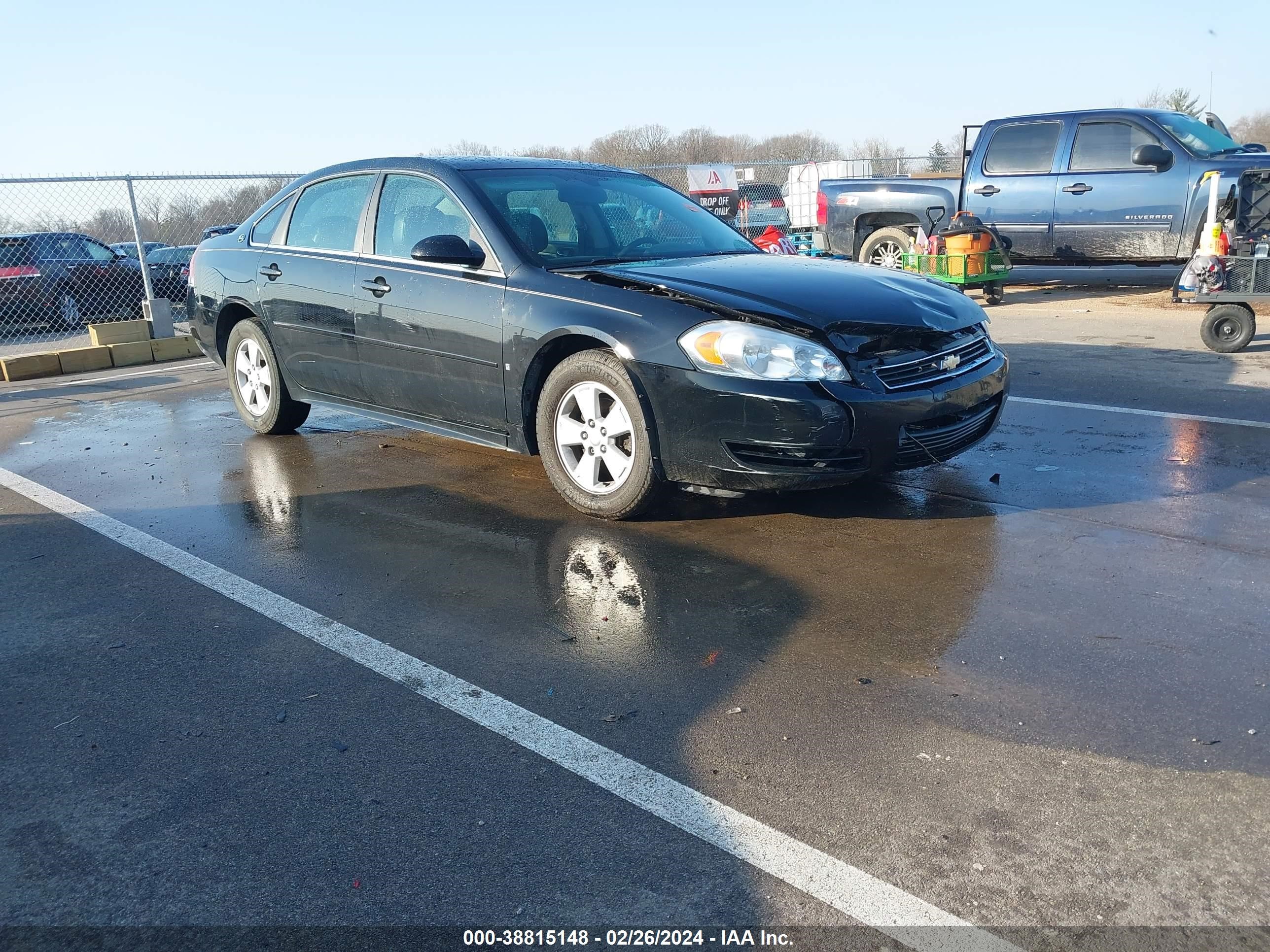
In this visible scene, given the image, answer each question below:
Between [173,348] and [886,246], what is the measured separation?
28.2 ft

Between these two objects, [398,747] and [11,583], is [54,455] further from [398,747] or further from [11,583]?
[398,747]

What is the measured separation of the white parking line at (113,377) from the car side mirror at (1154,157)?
9.63 meters

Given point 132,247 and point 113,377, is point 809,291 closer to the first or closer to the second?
point 113,377

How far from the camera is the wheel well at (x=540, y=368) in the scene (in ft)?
16.4

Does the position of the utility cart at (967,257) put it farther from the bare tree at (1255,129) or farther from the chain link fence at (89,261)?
the bare tree at (1255,129)

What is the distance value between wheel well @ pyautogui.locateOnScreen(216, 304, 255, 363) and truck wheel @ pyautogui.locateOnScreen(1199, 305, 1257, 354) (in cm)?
717

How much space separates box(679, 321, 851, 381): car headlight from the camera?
447 centimetres

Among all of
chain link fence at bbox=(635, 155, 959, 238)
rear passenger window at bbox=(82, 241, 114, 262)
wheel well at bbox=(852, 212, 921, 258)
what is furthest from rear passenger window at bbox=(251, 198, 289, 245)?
chain link fence at bbox=(635, 155, 959, 238)

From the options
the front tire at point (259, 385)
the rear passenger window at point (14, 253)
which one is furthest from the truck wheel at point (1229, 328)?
the rear passenger window at point (14, 253)

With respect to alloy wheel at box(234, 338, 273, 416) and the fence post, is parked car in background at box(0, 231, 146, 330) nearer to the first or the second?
the fence post

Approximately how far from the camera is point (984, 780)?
278 centimetres

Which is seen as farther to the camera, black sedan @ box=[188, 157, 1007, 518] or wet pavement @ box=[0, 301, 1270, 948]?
black sedan @ box=[188, 157, 1007, 518]

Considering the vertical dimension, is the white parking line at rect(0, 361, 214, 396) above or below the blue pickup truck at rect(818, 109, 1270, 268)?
below

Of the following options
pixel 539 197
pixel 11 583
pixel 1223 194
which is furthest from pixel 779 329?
pixel 1223 194
